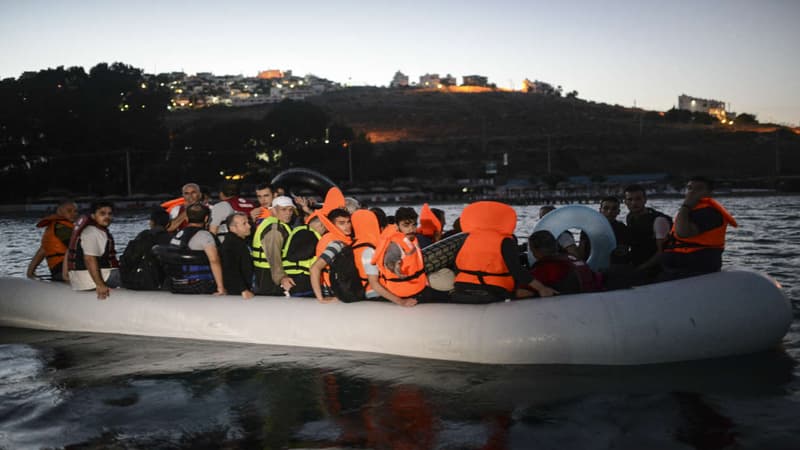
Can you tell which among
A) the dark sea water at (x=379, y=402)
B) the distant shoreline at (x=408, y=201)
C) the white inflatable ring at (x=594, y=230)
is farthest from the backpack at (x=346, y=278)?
the distant shoreline at (x=408, y=201)

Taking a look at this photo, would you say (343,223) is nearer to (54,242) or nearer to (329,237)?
(329,237)

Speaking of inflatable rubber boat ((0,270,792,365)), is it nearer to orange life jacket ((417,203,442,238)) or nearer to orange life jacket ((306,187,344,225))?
orange life jacket ((306,187,344,225))

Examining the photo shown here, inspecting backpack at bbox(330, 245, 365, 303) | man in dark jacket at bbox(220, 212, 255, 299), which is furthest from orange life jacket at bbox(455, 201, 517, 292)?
man in dark jacket at bbox(220, 212, 255, 299)

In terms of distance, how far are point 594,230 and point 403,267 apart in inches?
102

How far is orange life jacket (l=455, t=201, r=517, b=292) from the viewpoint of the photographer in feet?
22.4

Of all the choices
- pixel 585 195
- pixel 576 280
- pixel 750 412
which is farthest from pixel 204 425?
pixel 585 195

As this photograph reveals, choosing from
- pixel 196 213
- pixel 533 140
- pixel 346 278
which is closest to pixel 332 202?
pixel 346 278

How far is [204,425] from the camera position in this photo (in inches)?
232

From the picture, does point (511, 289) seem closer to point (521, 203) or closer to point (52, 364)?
point (52, 364)

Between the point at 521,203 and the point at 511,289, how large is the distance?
58990 millimetres

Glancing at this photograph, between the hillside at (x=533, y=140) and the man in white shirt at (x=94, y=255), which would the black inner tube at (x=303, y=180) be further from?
the hillside at (x=533, y=140)

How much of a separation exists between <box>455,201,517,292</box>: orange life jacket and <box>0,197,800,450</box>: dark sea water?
2.79 ft

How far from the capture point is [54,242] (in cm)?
984

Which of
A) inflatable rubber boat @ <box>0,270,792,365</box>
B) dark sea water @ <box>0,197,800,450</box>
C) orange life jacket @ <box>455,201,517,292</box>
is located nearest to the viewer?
dark sea water @ <box>0,197,800,450</box>
